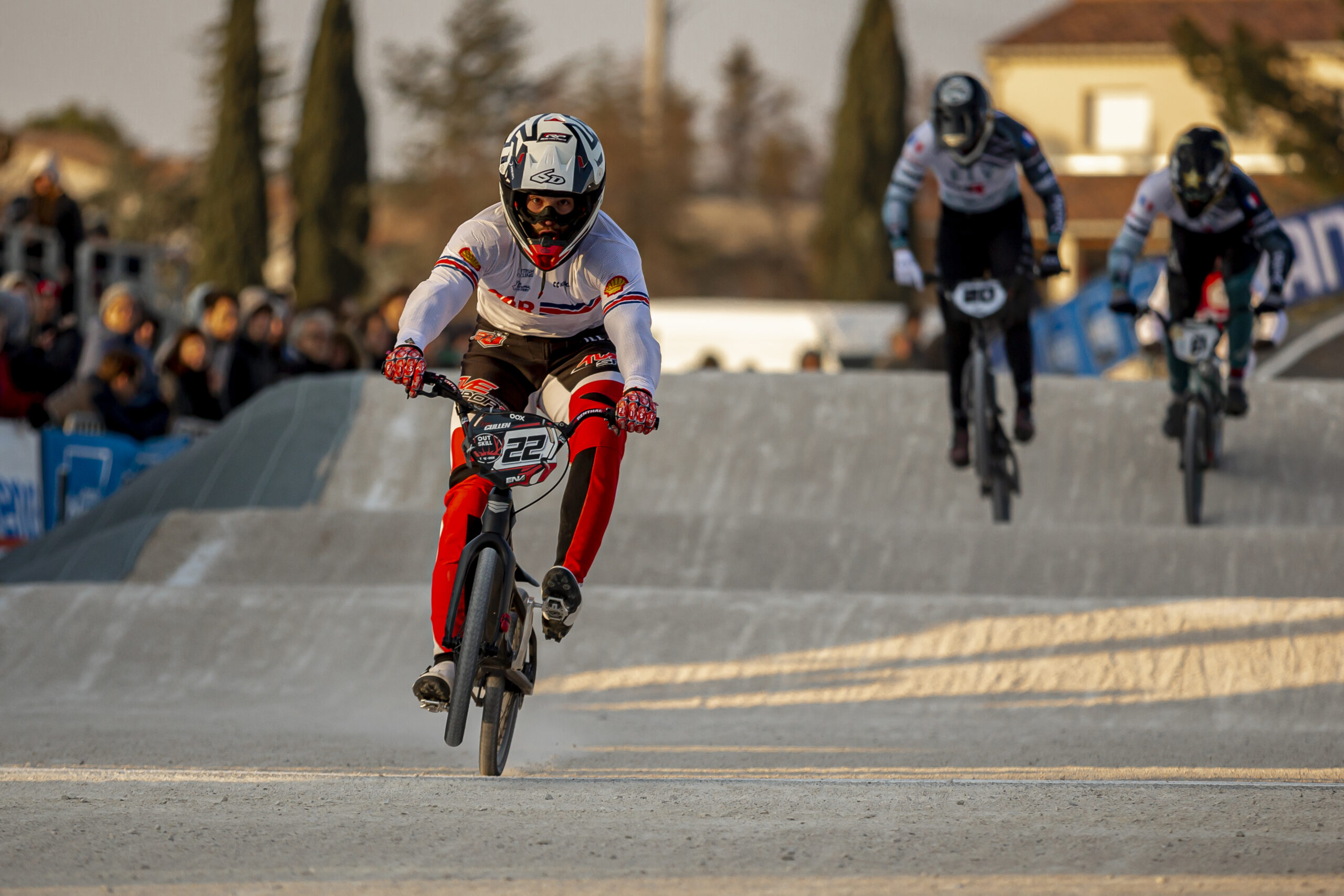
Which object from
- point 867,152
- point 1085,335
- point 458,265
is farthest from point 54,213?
point 867,152

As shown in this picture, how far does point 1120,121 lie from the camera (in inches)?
1547

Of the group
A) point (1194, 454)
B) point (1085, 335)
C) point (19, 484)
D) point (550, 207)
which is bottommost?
point (19, 484)

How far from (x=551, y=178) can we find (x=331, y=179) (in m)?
33.1

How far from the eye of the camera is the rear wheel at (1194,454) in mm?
9406

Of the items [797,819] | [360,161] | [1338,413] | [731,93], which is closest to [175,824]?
[797,819]

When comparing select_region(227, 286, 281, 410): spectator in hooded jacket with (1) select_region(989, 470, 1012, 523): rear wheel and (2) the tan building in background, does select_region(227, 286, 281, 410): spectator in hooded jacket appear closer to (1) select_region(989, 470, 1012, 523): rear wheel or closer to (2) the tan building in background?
(1) select_region(989, 470, 1012, 523): rear wheel

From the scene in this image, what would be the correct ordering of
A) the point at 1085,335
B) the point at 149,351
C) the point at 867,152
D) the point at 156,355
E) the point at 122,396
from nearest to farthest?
1. the point at 122,396
2. the point at 149,351
3. the point at 156,355
4. the point at 1085,335
5. the point at 867,152

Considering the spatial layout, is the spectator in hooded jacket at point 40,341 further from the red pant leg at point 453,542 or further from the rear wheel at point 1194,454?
the rear wheel at point 1194,454

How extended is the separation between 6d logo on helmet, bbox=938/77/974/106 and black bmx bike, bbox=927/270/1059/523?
108 centimetres

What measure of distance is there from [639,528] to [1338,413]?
586 centimetres

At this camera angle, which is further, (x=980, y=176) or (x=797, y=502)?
(x=797, y=502)

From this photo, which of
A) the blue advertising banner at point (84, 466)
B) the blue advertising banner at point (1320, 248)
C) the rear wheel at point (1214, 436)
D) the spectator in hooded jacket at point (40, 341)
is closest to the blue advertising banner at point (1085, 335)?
the blue advertising banner at point (1320, 248)

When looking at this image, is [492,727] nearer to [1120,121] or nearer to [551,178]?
[551,178]

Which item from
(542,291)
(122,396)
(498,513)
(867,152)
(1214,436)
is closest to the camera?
(498,513)
